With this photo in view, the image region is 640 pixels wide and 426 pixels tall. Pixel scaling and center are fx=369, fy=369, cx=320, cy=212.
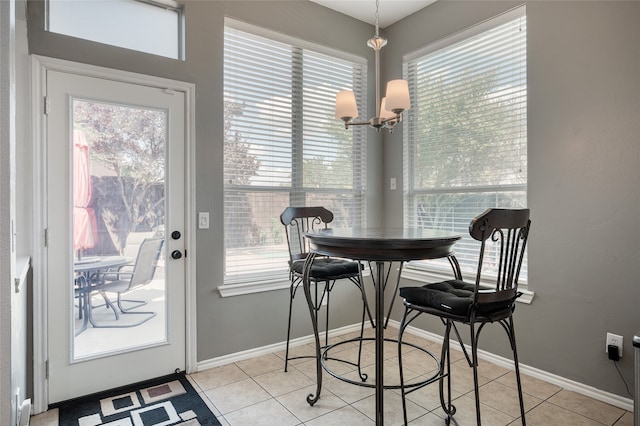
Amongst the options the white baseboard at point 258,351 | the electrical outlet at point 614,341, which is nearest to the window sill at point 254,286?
the white baseboard at point 258,351

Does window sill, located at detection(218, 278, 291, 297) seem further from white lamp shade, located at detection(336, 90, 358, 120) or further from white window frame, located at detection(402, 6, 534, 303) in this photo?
white lamp shade, located at detection(336, 90, 358, 120)

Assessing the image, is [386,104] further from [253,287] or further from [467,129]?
[253,287]

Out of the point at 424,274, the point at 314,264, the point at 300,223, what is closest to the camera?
the point at 314,264

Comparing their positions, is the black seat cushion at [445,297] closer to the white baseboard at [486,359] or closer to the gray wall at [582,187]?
the gray wall at [582,187]

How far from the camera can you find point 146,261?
244cm

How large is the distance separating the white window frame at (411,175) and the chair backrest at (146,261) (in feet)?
7.03

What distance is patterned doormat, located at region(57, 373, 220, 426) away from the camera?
202 centimetres

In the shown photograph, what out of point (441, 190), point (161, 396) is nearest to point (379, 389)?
point (161, 396)

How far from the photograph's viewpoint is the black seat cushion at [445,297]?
5.50ft

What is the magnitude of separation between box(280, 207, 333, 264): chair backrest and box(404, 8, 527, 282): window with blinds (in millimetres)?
969

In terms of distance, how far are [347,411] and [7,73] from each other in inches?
84.1

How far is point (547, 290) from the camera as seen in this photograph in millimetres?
2475

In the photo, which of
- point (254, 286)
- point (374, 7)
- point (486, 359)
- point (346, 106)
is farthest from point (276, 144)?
point (486, 359)

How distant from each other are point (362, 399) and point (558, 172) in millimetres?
1924
